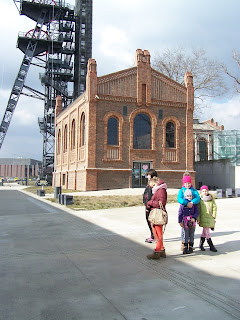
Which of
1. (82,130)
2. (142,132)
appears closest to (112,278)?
(142,132)

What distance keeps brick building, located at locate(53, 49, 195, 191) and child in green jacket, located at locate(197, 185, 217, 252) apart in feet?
63.0

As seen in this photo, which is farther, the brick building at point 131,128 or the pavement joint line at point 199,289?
the brick building at point 131,128

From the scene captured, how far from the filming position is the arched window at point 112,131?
86.9ft

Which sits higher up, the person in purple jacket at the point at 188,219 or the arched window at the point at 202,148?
the arched window at the point at 202,148

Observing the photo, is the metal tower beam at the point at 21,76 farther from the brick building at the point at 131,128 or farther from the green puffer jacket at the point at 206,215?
the green puffer jacket at the point at 206,215

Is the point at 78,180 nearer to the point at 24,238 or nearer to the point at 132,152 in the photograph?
the point at 132,152

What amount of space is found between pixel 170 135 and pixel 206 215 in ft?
72.7

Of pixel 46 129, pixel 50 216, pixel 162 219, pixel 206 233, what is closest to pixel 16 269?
pixel 162 219

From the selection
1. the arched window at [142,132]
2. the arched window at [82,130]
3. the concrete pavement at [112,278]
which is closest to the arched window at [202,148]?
the arched window at [142,132]

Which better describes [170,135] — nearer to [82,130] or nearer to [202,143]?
[82,130]

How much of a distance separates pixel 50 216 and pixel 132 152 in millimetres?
15602

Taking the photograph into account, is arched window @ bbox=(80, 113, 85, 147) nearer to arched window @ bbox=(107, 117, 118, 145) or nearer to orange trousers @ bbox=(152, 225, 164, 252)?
arched window @ bbox=(107, 117, 118, 145)

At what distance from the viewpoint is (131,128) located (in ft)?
88.4

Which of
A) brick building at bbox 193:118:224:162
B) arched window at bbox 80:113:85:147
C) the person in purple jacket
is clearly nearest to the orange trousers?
the person in purple jacket
